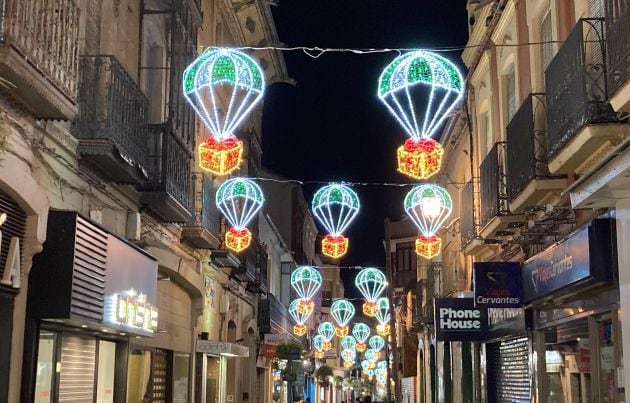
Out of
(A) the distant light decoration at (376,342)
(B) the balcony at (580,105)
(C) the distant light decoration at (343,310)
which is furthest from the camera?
(A) the distant light decoration at (376,342)

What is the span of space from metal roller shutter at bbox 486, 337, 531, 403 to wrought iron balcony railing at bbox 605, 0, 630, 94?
8.20 metres

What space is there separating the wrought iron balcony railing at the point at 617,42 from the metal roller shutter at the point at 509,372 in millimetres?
8198

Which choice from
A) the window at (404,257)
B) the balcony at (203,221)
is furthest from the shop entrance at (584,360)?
the window at (404,257)

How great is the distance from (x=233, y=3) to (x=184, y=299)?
411 inches

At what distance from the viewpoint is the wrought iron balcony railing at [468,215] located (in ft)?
59.6

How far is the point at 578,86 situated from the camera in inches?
402

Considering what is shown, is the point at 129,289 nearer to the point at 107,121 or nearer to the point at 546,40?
the point at 107,121

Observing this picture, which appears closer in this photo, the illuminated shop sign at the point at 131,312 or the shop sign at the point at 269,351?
the illuminated shop sign at the point at 131,312

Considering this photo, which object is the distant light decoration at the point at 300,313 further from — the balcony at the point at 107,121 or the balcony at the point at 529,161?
the balcony at the point at 107,121

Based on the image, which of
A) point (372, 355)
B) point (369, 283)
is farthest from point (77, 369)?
point (372, 355)

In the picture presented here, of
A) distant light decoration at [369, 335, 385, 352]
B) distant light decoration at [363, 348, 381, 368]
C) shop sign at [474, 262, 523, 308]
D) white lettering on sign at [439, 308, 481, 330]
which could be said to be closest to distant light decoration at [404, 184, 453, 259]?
white lettering on sign at [439, 308, 481, 330]

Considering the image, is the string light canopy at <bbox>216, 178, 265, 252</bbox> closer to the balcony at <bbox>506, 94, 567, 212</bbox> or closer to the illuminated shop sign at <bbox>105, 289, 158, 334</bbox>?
the illuminated shop sign at <bbox>105, 289, 158, 334</bbox>

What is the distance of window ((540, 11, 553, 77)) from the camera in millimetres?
14047

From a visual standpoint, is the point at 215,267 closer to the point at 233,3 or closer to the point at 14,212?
the point at 233,3
